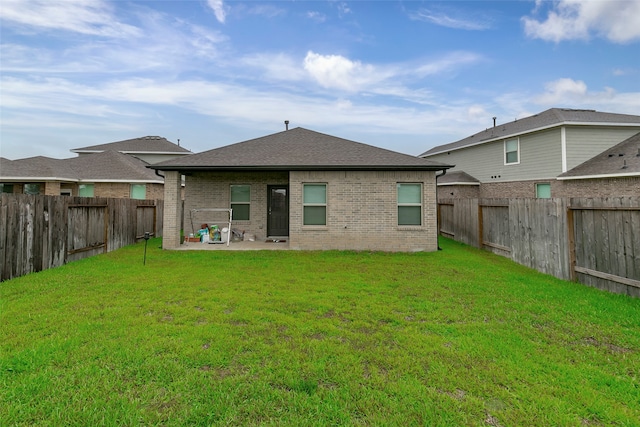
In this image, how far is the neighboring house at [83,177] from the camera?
56.8ft

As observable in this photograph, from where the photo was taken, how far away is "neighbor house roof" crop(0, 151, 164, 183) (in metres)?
17.2

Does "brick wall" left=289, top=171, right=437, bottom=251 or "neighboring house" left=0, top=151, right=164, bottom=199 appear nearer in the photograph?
"brick wall" left=289, top=171, right=437, bottom=251

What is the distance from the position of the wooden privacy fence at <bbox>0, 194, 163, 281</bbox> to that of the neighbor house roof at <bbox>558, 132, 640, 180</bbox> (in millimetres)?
20865

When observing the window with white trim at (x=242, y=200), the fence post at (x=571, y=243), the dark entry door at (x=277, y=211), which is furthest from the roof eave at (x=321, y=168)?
the fence post at (x=571, y=243)

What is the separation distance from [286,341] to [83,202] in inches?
347

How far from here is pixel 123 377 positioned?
2.79 metres

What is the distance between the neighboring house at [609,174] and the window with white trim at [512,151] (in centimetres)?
321

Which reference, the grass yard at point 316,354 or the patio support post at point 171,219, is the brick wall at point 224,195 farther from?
the grass yard at point 316,354

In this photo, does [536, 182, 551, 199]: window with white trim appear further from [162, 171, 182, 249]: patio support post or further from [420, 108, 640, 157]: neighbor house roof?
[162, 171, 182, 249]: patio support post

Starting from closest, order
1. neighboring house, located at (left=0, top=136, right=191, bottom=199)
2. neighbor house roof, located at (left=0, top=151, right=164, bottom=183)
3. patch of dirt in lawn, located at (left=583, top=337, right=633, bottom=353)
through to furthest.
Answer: patch of dirt in lawn, located at (left=583, top=337, right=633, bottom=353)
neighbor house roof, located at (left=0, top=151, right=164, bottom=183)
neighboring house, located at (left=0, top=136, right=191, bottom=199)

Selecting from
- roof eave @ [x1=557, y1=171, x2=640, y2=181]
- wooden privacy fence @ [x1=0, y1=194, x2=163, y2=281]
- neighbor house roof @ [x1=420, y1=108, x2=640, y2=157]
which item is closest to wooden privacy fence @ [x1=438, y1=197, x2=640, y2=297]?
roof eave @ [x1=557, y1=171, x2=640, y2=181]

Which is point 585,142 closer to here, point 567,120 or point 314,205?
point 567,120

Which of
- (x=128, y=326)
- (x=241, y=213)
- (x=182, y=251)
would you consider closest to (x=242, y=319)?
(x=128, y=326)

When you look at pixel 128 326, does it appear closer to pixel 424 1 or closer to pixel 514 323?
pixel 514 323
